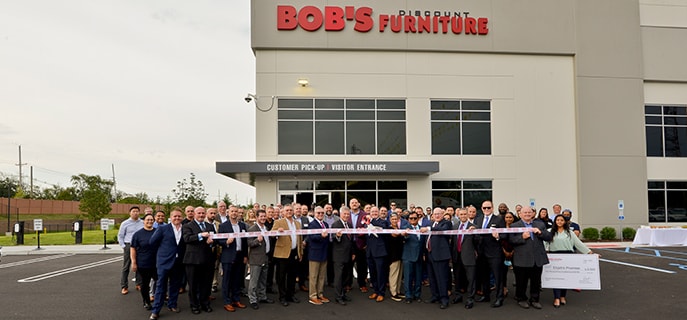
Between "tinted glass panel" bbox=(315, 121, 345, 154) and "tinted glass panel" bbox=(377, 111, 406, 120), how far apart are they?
1.79m

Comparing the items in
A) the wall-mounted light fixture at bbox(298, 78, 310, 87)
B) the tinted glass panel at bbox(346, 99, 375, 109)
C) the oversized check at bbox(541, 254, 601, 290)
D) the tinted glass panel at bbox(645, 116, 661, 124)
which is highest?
the wall-mounted light fixture at bbox(298, 78, 310, 87)

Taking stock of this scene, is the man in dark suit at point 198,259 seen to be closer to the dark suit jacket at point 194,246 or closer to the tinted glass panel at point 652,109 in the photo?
the dark suit jacket at point 194,246

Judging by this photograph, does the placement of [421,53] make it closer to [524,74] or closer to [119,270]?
[524,74]

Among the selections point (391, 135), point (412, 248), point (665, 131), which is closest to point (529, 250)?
point (412, 248)

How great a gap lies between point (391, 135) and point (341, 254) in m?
12.5

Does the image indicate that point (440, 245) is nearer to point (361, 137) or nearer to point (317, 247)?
point (317, 247)

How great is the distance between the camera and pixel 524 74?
21141mm

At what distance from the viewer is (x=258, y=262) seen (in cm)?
834

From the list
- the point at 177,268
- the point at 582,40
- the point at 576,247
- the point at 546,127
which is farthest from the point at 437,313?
the point at 582,40

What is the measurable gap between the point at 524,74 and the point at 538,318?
629 inches

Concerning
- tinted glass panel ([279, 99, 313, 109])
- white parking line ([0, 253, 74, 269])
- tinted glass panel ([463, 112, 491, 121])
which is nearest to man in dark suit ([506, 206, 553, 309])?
tinted glass panel ([463, 112, 491, 121])

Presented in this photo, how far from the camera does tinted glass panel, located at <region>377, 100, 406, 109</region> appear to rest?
2064cm

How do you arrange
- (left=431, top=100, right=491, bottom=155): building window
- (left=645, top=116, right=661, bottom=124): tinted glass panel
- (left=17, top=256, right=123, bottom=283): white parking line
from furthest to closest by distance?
(left=645, top=116, right=661, bottom=124): tinted glass panel, (left=431, top=100, right=491, bottom=155): building window, (left=17, top=256, right=123, bottom=283): white parking line

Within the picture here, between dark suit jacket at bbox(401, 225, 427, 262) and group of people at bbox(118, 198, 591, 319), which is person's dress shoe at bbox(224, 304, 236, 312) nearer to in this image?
group of people at bbox(118, 198, 591, 319)
